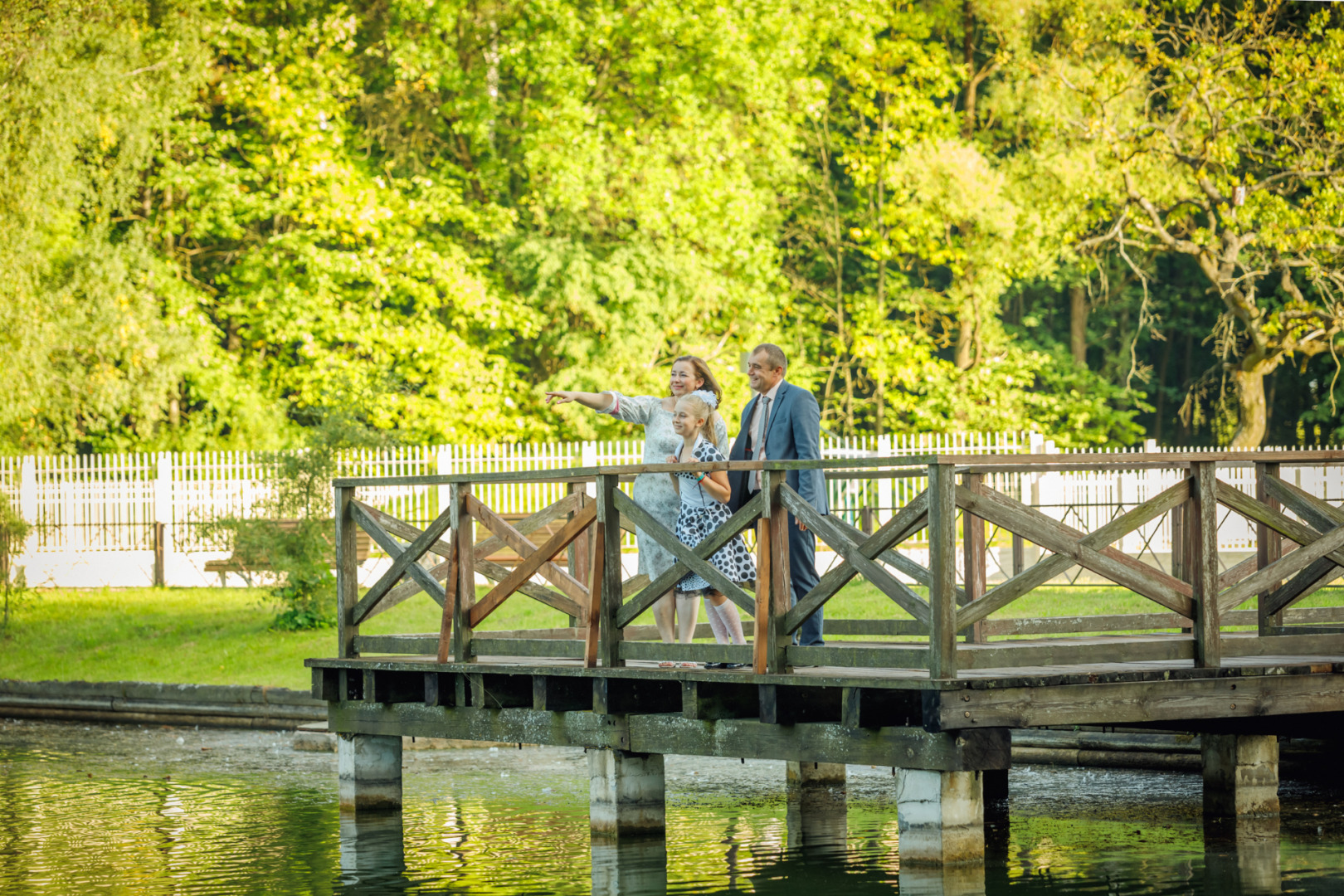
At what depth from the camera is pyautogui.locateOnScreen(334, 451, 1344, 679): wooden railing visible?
7.78 m

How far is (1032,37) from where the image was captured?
31.6 m

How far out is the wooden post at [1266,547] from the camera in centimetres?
953

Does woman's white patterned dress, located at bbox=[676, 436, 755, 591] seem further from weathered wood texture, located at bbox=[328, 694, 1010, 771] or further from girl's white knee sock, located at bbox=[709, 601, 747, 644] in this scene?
weathered wood texture, located at bbox=[328, 694, 1010, 771]

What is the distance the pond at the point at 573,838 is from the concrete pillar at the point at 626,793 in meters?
0.11

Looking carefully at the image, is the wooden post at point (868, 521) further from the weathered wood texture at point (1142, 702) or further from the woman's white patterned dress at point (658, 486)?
the weathered wood texture at point (1142, 702)

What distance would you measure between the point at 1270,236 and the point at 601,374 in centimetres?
1150

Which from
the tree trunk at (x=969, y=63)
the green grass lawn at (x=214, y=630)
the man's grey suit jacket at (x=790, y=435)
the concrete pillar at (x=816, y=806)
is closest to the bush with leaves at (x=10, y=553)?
the green grass lawn at (x=214, y=630)

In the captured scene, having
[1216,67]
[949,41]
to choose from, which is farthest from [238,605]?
[949,41]

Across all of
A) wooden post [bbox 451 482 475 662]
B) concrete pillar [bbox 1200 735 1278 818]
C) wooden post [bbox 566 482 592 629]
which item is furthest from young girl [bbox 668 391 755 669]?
concrete pillar [bbox 1200 735 1278 818]

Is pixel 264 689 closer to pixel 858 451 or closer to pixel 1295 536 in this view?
pixel 1295 536

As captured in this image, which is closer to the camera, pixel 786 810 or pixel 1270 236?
pixel 786 810

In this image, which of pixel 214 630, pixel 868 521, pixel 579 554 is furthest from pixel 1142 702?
pixel 868 521

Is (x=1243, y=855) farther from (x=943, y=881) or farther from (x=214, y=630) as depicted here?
(x=214, y=630)

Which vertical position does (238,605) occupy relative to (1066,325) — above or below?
below
